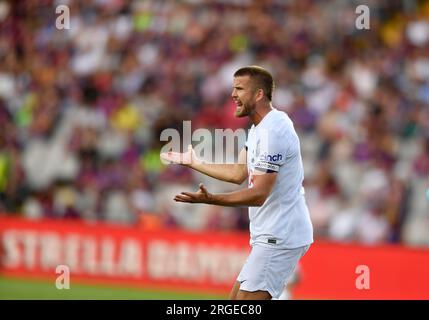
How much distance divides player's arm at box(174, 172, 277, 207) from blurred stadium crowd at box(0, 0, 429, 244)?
805cm

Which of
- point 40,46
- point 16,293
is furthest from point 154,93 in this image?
point 16,293

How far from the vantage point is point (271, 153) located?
9.16 meters

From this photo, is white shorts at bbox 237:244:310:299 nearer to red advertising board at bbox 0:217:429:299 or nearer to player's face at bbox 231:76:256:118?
player's face at bbox 231:76:256:118

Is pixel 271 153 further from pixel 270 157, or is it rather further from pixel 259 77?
pixel 259 77

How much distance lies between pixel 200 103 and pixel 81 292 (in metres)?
4.74

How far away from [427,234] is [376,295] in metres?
1.45

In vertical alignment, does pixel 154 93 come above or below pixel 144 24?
below

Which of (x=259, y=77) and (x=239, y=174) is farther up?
(x=259, y=77)

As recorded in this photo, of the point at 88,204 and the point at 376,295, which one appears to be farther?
the point at 88,204

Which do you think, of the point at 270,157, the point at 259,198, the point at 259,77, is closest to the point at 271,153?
the point at 270,157

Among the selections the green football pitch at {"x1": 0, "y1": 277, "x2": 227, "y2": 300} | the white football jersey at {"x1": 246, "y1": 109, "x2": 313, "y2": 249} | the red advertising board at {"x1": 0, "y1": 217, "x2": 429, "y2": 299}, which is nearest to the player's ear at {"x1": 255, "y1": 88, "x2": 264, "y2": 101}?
the white football jersey at {"x1": 246, "y1": 109, "x2": 313, "y2": 249}

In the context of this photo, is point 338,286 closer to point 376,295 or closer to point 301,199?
point 376,295

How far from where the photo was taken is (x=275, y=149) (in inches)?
361

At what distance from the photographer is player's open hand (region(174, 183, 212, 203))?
8.58 m
